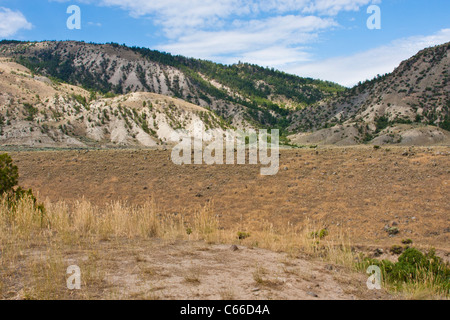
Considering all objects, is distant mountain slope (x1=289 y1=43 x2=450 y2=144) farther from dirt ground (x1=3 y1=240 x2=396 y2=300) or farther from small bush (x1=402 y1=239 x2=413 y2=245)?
dirt ground (x1=3 y1=240 x2=396 y2=300)

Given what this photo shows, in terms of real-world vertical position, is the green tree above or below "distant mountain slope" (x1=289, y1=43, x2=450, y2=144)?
below

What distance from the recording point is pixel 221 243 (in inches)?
338

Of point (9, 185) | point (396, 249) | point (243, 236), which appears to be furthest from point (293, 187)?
point (9, 185)

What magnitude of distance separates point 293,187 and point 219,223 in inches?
183

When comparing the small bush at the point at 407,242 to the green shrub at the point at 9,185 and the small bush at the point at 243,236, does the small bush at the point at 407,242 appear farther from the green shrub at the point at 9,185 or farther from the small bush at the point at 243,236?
the green shrub at the point at 9,185

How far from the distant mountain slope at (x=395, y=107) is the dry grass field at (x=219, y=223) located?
38753 mm

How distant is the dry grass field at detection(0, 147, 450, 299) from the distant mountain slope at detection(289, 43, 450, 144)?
38.8 meters

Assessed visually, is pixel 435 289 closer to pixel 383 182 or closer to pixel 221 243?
pixel 221 243

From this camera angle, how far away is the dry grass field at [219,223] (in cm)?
533

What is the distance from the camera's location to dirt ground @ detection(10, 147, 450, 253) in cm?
1223

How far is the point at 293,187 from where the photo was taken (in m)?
15.9

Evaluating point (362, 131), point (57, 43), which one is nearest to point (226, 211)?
point (362, 131)

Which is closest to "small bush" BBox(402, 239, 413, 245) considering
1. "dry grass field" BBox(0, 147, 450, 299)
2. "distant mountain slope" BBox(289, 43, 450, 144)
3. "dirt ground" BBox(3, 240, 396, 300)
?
"dry grass field" BBox(0, 147, 450, 299)

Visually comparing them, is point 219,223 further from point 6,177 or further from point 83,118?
point 83,118
